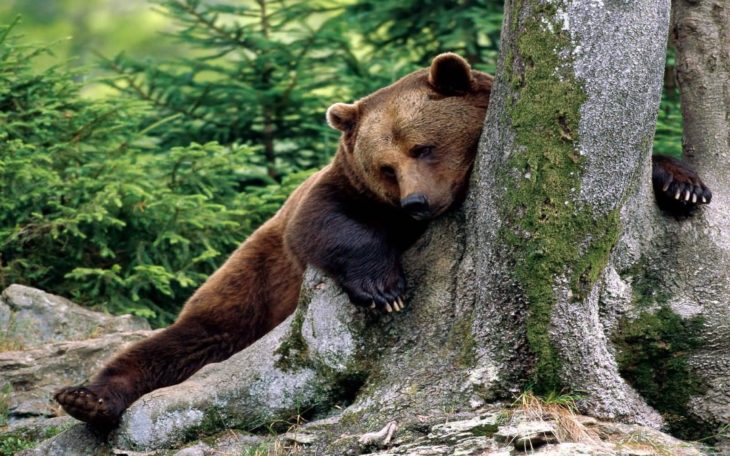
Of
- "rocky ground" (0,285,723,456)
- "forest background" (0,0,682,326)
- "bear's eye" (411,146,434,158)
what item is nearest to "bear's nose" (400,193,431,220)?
"bear's eye" (411,146,434,158)

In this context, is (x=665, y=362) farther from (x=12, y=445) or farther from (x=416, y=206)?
(x=12, y=445)

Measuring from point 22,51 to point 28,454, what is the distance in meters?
4.33

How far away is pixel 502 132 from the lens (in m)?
4.37

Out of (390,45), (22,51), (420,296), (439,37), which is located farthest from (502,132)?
(390,45)

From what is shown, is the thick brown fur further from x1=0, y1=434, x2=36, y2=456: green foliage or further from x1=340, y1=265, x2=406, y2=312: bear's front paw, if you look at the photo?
x1=0, y1=434, x2=36, y2=456: green foliage

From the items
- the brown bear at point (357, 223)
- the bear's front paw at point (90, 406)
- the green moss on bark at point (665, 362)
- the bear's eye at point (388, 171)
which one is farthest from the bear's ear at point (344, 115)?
the green moss on bark at point (665, 362)

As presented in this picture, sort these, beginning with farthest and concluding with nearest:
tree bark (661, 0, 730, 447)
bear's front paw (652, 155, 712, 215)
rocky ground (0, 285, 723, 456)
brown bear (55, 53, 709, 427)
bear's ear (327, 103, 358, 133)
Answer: bear's ear (327, 103, 358, 133) < brown bear (55, 53, 709, 427) < bear's front paw (652, 155, 712, 215) < tree bark (661, 0, 730, 447) < rocky ground (0, 285, 723, 456)

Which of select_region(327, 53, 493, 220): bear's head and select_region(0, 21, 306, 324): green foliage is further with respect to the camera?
select_region(0, 21, 306, 324): green foliage

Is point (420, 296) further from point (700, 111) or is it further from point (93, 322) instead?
point (93, 322)

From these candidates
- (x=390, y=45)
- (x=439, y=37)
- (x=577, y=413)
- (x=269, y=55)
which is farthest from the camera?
(x=390, y=45)

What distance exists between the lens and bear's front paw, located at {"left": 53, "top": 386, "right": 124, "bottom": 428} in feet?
17.0

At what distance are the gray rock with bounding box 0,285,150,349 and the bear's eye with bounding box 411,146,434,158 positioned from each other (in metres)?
3.06

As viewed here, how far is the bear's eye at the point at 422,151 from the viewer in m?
5.28

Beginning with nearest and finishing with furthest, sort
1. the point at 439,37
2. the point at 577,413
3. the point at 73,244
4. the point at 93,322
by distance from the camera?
the point at 577,413, the point at 93,322, the point at 73,244, the point at 439,37
